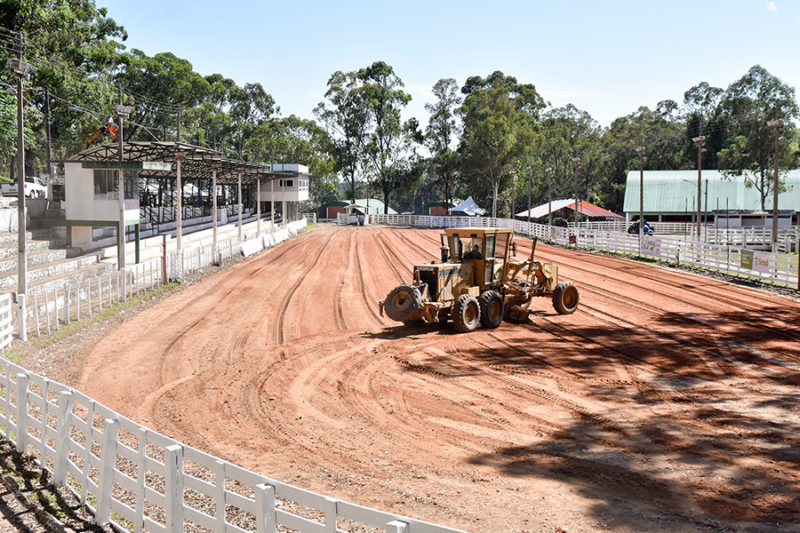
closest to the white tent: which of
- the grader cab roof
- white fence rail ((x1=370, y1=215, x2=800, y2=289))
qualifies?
white fence rail ((x1=370, y1=215, x2=800, y2=289))

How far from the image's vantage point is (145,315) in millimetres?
22297

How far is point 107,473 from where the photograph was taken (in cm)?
770

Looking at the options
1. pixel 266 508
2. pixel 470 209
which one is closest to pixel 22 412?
pixel 266 508

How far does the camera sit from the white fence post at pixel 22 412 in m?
9.66

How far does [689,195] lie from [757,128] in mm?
9826

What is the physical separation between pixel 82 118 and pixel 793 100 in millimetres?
72328

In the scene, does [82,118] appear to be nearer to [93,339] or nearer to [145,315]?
[145,315]

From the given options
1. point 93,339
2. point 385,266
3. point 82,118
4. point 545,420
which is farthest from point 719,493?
point 82,118

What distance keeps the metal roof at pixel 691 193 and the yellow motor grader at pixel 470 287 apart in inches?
2527

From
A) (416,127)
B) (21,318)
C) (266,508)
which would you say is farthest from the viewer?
(416,127)

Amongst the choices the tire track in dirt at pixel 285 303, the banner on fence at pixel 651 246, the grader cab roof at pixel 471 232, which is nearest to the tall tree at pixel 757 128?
the banner on fence at pixel 651 246

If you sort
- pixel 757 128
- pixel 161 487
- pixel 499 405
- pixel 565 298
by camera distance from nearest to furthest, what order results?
pixel 161 487 → pixel 499 405 → pixel 565 298 → pixel 757 128

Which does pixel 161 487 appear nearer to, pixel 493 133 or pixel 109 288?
pixel 109 288

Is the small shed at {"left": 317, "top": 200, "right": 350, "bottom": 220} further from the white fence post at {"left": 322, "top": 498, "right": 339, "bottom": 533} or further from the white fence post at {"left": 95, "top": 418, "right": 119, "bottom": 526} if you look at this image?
the white fence post at {"left": 322, "top": 498, "right": 339, "bottom": 533}
